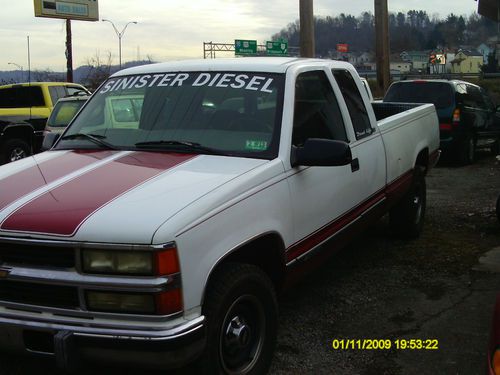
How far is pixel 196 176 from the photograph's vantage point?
3.00 metres

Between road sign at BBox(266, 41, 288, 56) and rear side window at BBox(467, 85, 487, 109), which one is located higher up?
road sign at BBox(266, 41, 288, 56)

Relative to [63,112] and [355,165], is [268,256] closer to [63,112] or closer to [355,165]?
[355,165]

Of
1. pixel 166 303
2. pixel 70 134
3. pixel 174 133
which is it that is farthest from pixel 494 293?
pixel 70 134

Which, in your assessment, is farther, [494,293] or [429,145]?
[429,145]

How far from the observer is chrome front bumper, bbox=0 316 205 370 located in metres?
2.44

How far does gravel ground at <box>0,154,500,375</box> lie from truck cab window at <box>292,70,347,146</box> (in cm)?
132

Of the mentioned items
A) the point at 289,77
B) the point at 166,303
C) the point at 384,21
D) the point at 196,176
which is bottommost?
the point at 166,303

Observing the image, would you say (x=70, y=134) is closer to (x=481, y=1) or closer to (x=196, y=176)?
(x=196, y=176)

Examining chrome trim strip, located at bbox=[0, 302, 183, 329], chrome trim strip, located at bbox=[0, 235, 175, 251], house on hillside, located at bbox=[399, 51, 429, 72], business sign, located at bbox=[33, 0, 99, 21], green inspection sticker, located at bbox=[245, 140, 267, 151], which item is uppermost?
house on hillside, located at bbox=[399, 51, 429, 72]

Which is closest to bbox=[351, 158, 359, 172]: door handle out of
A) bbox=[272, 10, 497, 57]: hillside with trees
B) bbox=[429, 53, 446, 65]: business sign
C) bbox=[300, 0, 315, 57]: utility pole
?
bbox=[300, 0, 315, 57]: utility pole

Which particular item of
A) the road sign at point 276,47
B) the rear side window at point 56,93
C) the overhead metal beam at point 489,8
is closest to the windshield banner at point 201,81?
the overhead metal beam at point 489,8

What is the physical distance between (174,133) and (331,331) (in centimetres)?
174

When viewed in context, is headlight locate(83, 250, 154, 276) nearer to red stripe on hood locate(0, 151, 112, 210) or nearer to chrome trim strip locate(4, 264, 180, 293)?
chrome trim strip locate(4, 264, 180, 293)

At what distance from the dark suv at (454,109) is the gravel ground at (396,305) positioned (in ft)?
15.3
